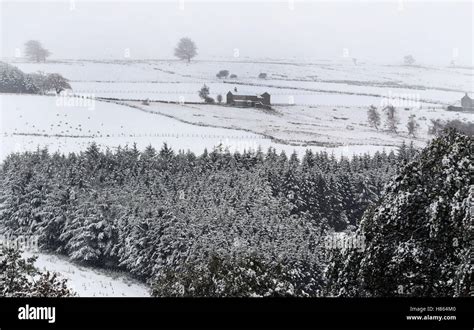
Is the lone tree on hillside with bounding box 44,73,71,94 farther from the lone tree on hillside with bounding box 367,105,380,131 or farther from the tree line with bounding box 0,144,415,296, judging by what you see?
the lone tree on hillside with bounding box 367,105,380,131

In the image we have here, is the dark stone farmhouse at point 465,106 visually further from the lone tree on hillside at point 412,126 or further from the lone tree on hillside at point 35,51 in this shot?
the lone tree on hillside at point 35,51

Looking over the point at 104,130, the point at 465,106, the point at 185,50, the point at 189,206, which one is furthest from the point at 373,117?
the point at 104,130

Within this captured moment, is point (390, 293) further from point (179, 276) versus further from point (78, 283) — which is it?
point (78, 283)

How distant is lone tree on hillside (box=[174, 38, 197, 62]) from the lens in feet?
79.3

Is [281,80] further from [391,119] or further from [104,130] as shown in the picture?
[104,130]

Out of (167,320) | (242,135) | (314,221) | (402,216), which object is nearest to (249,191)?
(314,221)

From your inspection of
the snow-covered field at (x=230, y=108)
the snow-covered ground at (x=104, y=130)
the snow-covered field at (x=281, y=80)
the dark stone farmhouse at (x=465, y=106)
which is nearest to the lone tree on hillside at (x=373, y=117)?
the snow-covered field at (x=230, y=108)

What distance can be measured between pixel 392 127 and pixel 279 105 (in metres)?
5.99

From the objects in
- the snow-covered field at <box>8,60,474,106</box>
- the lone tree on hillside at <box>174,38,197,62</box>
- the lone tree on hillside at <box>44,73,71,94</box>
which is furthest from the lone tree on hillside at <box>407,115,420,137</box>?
the lone tree on hillside at <box>44,73,71,94</box>

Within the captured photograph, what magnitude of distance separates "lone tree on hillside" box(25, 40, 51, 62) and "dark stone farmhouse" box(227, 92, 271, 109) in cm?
945

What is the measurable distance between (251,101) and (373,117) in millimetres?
6548

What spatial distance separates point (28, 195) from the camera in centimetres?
2862

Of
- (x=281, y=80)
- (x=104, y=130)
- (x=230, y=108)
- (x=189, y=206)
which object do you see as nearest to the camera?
(x=189, y=206)

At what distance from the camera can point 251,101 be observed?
28312 mm
